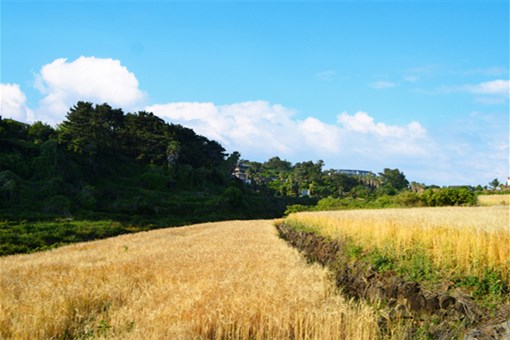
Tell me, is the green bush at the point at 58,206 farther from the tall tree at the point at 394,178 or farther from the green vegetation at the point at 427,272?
the tall tree at the point at 394,178

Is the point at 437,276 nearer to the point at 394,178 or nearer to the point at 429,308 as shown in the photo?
the point at 429,308

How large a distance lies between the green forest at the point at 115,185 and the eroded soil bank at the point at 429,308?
32503 millimetres

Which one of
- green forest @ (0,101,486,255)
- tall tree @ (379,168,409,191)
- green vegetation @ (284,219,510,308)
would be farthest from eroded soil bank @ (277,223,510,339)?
tall tree @ (379,168,409,191)

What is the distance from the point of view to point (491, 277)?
8.63 metres

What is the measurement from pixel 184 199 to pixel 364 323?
71676 millimetres

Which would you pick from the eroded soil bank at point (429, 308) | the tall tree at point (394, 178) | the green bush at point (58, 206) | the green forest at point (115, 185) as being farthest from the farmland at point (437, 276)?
the tall tree at point (394, 178)

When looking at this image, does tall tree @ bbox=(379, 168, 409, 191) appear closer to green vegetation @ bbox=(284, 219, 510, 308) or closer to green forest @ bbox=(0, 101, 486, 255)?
green forest @ bbox=(0, 101, 486, 255)

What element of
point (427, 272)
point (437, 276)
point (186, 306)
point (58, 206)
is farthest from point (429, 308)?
point (58, 206)

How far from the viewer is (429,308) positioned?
8570mm

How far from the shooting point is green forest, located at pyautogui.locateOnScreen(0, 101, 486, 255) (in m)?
47.8

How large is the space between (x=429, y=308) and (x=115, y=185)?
72.4 metres

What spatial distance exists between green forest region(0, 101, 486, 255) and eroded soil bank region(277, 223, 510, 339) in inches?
1280

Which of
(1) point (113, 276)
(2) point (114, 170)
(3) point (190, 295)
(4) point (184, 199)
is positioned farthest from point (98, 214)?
(3) point (190, 295)

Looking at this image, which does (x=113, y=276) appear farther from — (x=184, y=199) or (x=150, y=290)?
(x=184, y=199)
